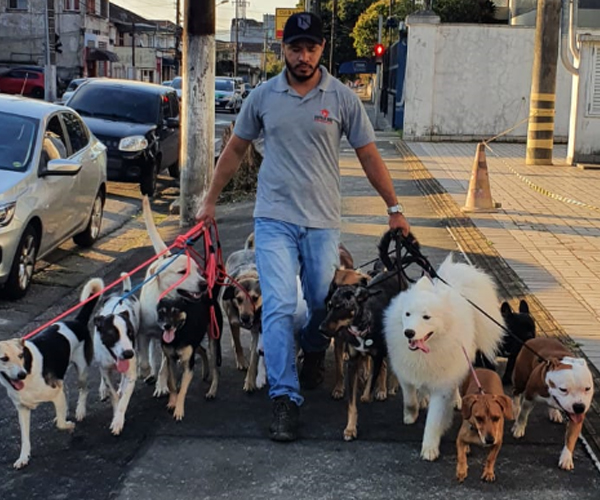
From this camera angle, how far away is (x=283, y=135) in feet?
16.2

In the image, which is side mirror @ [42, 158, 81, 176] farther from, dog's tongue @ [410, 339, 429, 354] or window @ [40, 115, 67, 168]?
dog's tongue @ [410, 339, 429, 354]

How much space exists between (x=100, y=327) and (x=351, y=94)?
1982mm

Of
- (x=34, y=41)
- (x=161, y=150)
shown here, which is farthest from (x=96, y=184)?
(x=34, y=41)

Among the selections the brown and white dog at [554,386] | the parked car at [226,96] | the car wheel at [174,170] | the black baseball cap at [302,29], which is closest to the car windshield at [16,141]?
the black baseball cap at [302,29]

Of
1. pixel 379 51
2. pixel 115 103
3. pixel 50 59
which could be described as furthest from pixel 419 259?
pixel 50 59

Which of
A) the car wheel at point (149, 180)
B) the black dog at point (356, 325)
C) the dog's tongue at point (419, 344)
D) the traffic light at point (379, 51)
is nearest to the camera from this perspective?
the dog's tongue at point (419, 344)

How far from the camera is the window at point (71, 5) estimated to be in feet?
197

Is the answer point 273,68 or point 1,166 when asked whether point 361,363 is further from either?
point 273,68

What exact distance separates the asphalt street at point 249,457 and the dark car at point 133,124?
28.1ft

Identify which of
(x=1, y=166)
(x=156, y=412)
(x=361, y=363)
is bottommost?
(x=156, y=412)

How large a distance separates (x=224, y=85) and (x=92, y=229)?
106 ft

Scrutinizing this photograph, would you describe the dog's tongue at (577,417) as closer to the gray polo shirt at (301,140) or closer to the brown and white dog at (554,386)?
the brown and white dog at (554,386)

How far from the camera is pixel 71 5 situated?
6047 cm

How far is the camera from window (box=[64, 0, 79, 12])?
60128 millimetres
